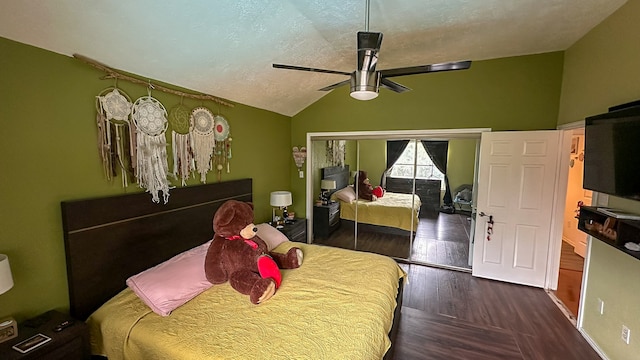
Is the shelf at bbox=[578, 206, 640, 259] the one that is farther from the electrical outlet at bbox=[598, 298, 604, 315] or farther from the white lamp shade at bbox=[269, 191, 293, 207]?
the white lamp shade at bbox=[269, 191, 293, 207]

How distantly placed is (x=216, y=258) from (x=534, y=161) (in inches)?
148

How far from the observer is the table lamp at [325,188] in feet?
15.3

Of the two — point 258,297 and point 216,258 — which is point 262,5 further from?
point 258,297

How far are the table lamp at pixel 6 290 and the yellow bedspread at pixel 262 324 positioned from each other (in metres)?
0.38

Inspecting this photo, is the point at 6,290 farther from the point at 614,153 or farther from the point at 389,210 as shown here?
the point at 389,210

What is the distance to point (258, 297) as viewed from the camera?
1924mm

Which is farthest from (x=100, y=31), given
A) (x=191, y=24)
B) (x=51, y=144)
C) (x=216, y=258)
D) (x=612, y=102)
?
(x=612, y=102)

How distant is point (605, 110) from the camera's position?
2.34 meters

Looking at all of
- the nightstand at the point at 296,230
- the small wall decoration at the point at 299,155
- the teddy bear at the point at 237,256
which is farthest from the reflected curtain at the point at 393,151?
the teddy bear at the point at 237,256

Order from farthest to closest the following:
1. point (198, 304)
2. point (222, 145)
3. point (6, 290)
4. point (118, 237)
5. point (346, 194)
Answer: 1. point (346, 194)
2. point (222, 145)
3. point (118, 237)
4. point (198, 304)
5. point (6, 290)

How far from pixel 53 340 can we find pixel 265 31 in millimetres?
2610

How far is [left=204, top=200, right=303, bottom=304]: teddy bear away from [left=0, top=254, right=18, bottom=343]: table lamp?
1.05m

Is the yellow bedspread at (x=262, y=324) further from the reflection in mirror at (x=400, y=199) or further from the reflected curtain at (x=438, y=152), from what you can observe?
the reflected curtain at (x=438, y=152)

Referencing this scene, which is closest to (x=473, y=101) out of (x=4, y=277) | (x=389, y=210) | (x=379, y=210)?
(x=389, y=210)
